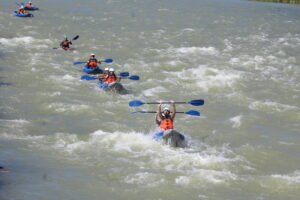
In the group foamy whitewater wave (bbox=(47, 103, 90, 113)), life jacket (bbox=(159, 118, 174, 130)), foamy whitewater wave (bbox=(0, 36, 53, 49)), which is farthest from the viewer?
foamy whitewater wave (bbox=(0, 36, 53, 49))

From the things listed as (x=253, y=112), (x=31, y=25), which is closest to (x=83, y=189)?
(x=253, y=112)

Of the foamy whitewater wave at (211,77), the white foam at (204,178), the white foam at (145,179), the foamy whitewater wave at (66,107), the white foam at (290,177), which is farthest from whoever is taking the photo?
the foamy whitewater wave at (211,77)

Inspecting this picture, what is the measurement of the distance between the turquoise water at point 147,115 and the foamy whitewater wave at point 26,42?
5cm

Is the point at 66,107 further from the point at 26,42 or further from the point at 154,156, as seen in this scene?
the point at 26,42

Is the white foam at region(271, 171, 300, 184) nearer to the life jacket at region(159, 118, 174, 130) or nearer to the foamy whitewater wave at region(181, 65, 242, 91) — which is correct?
the life jacket at region(159, 118, 174, 130)

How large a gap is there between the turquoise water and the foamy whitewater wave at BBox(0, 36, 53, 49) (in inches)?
2.1

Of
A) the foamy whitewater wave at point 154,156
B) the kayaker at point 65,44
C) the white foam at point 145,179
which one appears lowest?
the white foam at point 145,179

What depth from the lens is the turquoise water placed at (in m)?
10.1

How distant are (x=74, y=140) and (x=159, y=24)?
23.5 metres

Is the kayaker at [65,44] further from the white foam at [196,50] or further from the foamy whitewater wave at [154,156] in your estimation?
the foamy whitewater wave at [154,156]

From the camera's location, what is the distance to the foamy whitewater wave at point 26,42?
2509cm

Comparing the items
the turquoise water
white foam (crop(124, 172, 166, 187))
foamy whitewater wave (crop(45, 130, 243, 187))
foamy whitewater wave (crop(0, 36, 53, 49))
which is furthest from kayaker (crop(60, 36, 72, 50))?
white foam (crop(124, 172, 166, 187))

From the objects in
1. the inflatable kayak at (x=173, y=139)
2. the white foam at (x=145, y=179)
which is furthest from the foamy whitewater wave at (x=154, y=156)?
the inflatable kayak at (x=173, y=139)

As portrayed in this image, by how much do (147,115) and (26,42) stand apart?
13037 mm
